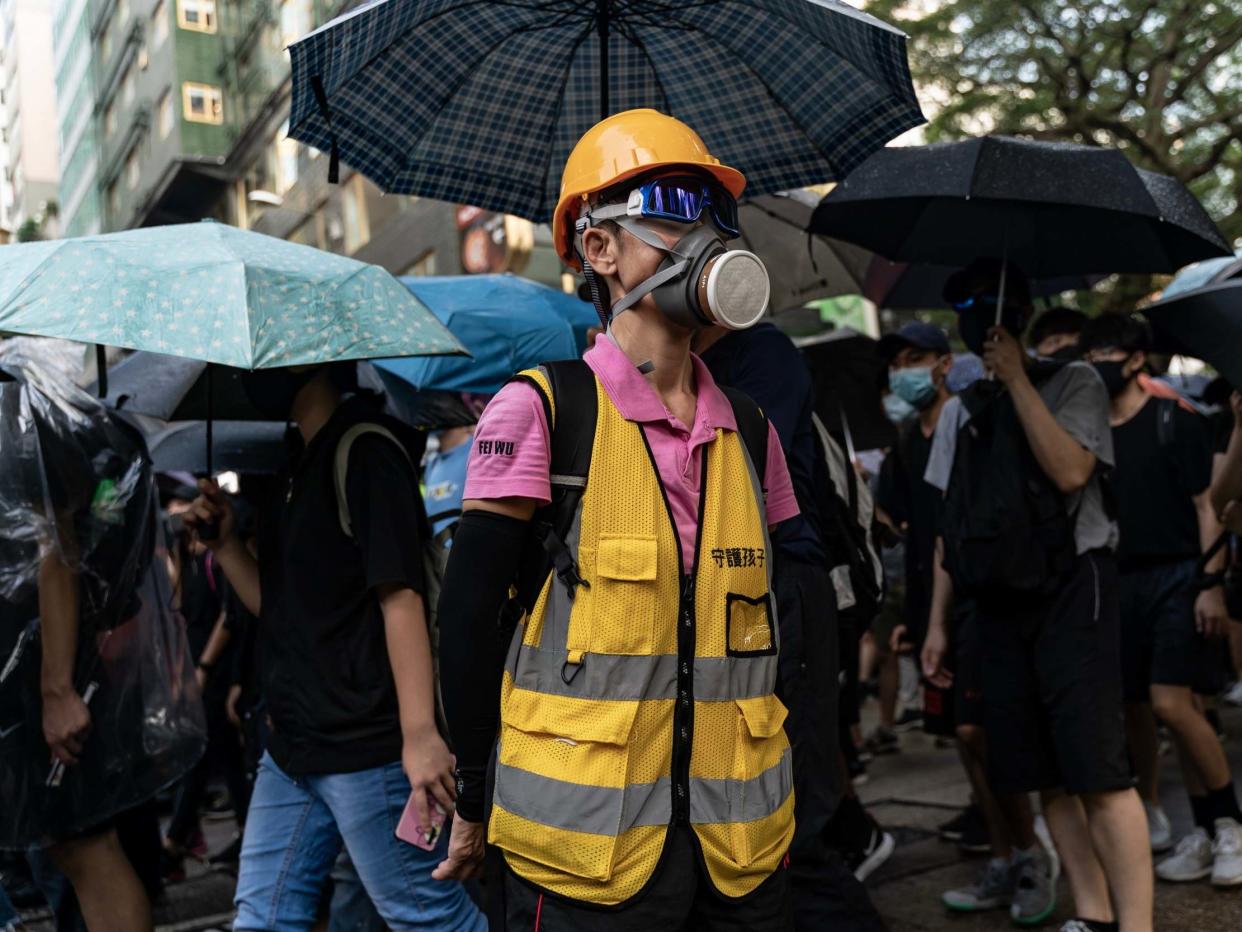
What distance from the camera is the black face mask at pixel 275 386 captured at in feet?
11.3

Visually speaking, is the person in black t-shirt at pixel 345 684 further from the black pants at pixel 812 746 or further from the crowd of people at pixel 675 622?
the black pants at pixel 812 746

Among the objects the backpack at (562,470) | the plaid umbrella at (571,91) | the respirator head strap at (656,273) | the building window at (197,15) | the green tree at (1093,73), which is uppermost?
the building window at (197,15)

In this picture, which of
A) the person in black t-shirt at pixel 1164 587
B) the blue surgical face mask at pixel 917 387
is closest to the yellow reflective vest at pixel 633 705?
the person in black t-shirt at pixel 1164 587

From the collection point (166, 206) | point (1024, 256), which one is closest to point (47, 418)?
point (1024, 256)

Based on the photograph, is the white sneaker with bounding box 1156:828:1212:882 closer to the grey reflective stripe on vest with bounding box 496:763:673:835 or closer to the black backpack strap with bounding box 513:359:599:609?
the grey reflective stripe on vest with bounding box 496:763:673:835

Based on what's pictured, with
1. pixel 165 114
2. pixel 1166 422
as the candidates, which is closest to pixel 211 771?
pixel 1166 422

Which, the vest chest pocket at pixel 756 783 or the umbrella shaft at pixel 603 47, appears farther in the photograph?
the umbrella shaft at pixel 603 47

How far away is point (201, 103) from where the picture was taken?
33.0m

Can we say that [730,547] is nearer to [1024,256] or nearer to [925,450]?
[1024,256]

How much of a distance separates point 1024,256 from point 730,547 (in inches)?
117

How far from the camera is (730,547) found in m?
2.24

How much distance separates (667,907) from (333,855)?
1519 millimetres

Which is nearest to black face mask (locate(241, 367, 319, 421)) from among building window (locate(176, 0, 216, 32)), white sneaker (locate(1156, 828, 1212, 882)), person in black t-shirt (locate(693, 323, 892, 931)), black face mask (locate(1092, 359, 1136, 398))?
person in black t-shirt (locate(693, 323, 892, 931))

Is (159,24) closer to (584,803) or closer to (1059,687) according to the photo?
(1059,687)
